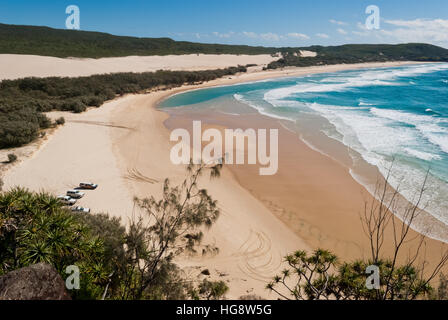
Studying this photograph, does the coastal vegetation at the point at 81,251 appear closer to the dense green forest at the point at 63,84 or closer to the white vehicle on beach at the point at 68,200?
the white vehicle on beach at the point at 68,200

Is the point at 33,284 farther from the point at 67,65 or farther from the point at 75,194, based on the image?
the point at 67,65

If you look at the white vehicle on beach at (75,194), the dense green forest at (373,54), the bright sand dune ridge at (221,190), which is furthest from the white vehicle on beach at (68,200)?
the dense green forest at (373,54)

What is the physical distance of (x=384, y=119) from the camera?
30.7 metres

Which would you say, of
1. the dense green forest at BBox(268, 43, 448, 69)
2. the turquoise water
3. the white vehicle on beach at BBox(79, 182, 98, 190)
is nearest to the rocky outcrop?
the white vehicle on beach at BBox(79, 182, 98, 190)

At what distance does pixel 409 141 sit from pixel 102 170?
25390mm

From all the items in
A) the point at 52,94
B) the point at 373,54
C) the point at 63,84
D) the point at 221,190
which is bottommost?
the point at 221,190

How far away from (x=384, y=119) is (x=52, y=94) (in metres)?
45.4

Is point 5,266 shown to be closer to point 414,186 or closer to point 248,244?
point 248,244

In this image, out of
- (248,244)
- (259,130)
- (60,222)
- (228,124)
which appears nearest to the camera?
(60,222)

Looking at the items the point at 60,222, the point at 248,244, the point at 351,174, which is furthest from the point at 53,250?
the point at 351,174

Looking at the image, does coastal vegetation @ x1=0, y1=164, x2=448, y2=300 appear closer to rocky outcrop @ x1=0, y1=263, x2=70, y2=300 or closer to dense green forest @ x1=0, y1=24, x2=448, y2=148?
rocky outcrop @ x1=0, y1=263, x2=70, y2=300

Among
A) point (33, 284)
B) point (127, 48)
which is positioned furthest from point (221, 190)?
point (127, 48)

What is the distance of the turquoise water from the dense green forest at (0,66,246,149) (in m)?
9.20

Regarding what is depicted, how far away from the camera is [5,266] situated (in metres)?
6.22
